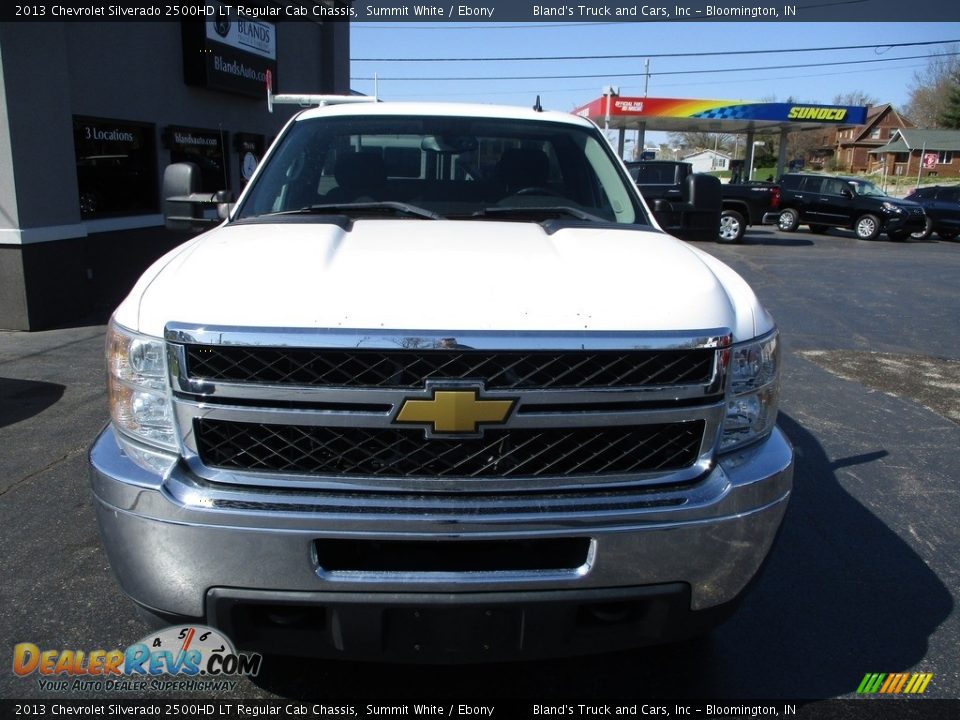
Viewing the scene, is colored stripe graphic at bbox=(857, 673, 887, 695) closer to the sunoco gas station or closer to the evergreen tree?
the sunoco gas station

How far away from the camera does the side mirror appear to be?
3.59 meters

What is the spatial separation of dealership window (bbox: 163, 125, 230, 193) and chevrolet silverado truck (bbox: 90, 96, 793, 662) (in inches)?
370

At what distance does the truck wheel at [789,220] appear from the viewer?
24.6m

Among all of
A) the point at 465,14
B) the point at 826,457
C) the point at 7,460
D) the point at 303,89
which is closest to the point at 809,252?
the point at 465,14

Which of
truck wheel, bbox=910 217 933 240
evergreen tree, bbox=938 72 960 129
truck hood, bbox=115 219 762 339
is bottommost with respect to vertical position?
truck wheel, bbox=910 217 933 240

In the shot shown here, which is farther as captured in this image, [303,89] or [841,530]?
[303,89]

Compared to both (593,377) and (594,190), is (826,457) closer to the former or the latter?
(594,190)

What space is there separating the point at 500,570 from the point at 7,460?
3700 mm

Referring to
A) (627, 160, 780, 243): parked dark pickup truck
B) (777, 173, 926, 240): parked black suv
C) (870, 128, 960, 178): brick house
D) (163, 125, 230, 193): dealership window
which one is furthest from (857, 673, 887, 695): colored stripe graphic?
(870, 128, 960, 178): brick house

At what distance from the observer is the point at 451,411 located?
2.06 m

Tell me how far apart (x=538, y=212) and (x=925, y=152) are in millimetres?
71272

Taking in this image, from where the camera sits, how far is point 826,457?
16.2 feet
